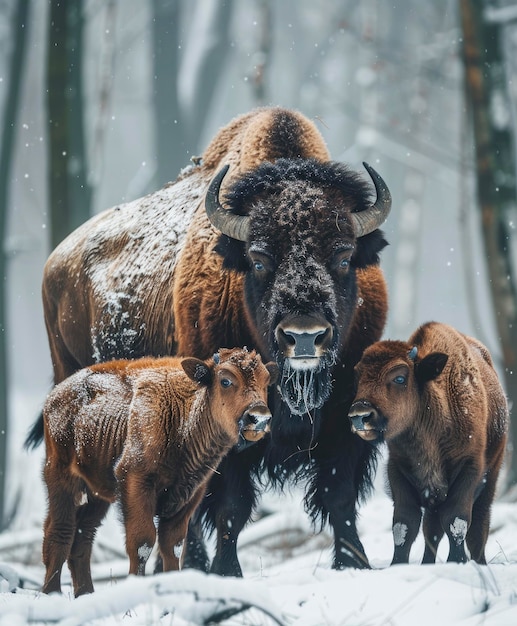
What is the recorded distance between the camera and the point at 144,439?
5.04 m

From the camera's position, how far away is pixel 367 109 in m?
25.4

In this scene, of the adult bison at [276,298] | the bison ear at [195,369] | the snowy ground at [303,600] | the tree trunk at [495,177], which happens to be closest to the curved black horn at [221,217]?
the adult bison at [276,298]

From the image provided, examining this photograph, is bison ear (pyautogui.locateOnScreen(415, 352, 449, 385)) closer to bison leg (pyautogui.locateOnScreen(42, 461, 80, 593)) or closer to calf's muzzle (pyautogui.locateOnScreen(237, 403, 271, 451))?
calf's muzzle (pyautogui.locateOnScreen(237, 403, 271, 451))

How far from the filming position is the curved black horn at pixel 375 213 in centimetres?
589

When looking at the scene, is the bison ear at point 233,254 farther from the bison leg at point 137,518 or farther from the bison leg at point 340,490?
the bison leg at point 137,518

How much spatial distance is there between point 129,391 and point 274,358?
0.85 meters

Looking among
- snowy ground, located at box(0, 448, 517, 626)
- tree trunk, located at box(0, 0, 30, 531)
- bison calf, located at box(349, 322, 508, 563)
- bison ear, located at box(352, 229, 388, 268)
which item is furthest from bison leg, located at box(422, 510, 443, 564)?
tree trunk, located at box(0, 0, 30, 531)

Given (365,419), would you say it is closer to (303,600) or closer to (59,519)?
(303,600)

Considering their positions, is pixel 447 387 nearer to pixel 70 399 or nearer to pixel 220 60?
pixel 70 399

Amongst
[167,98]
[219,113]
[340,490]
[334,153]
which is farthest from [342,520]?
[219,113]

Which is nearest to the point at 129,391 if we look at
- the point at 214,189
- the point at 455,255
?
the point at 214,189

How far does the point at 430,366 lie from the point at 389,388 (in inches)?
10.8

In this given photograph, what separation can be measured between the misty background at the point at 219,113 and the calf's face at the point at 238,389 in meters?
5.45

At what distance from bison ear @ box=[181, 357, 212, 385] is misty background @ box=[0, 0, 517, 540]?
548 cm
